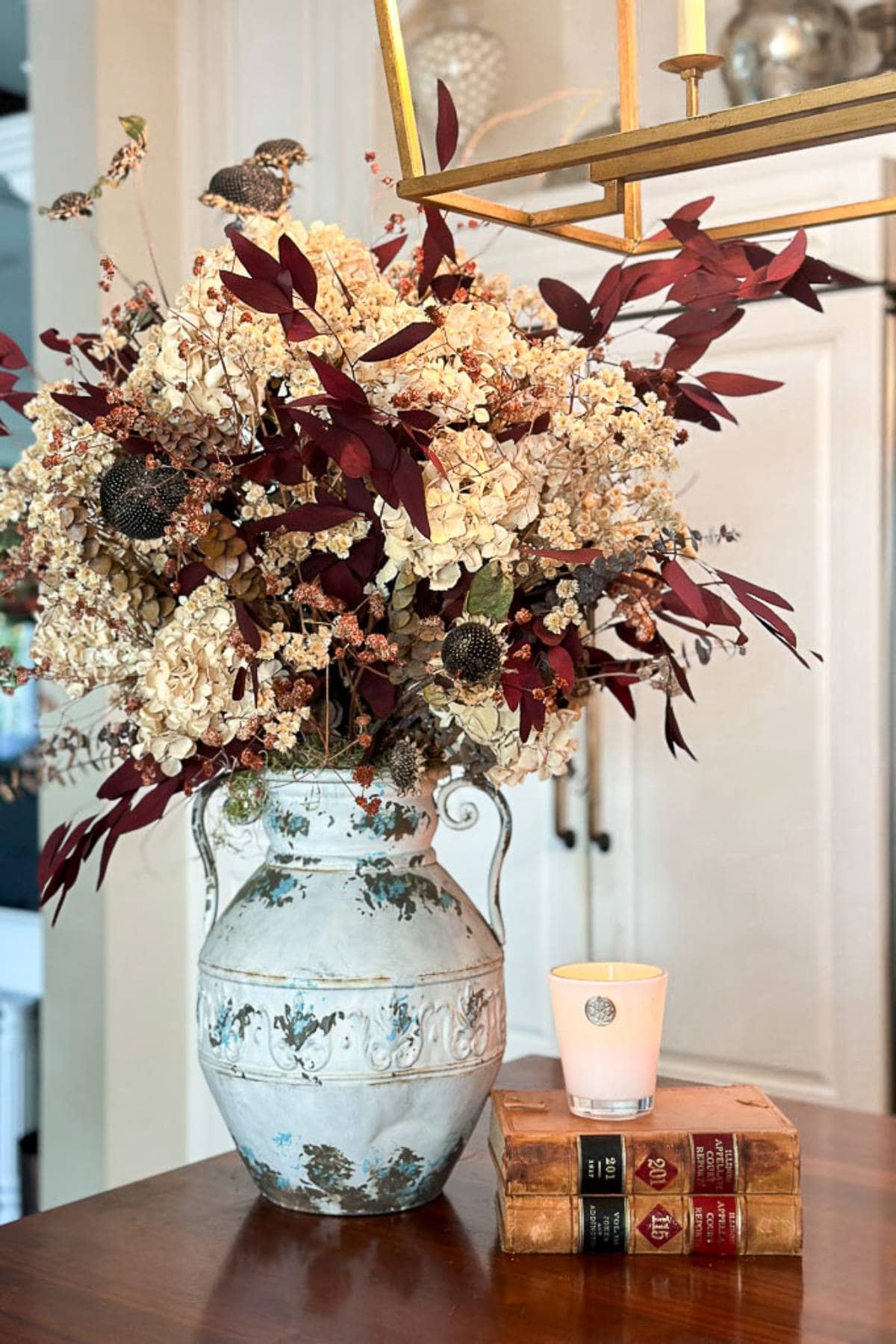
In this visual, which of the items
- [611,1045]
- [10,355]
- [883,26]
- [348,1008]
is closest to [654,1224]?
[611,1045]

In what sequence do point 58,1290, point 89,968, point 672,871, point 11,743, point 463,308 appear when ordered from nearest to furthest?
point 58,1290, point 463,308, point 672,871, point 89,968, point 11,743

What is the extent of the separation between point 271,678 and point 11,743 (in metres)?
4.09

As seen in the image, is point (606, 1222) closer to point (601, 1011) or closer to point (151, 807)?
point (601, 1011)

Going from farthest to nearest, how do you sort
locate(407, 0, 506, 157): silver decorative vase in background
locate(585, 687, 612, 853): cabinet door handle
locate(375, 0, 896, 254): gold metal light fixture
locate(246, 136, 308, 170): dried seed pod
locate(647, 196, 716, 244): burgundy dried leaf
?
locate(585, 687, 612, 853): cabinet door handle
locate(407, 0, 506, 157): silver decorative vase in background
locate(246, 136, 308, 170): dried seed pod
locate(647, 196, 716, 244): burgundy dried leaf
locate(375, 0, 896, 254): gold metal light fixture

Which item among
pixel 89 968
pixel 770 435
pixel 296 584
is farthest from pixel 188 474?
pixel 89 968

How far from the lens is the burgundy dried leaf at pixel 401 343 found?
94cm

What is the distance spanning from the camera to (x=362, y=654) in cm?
104

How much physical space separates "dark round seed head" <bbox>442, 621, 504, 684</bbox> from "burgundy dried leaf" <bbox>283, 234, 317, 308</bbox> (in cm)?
24

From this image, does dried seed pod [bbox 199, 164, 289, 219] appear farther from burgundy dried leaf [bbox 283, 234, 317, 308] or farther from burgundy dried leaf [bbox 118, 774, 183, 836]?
burgundy dried leaf [bbox 118, 774, 183, 836]

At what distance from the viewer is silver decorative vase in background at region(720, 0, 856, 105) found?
6.73 feet

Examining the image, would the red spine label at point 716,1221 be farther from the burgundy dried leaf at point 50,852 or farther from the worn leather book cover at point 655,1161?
the burgundy dried leaf at point 50,852

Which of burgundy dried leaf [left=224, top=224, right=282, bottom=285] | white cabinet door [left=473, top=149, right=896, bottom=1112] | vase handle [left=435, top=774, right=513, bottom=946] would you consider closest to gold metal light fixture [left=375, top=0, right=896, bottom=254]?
burgundy dried leaf [left=224, top=224, right=282, bottom=285]

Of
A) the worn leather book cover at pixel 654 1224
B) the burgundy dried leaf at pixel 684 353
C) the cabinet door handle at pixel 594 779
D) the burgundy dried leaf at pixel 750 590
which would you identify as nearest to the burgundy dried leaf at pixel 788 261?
the burgundy dried leaf at pixel 684 353

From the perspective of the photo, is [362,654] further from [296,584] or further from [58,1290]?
[58,1290]
